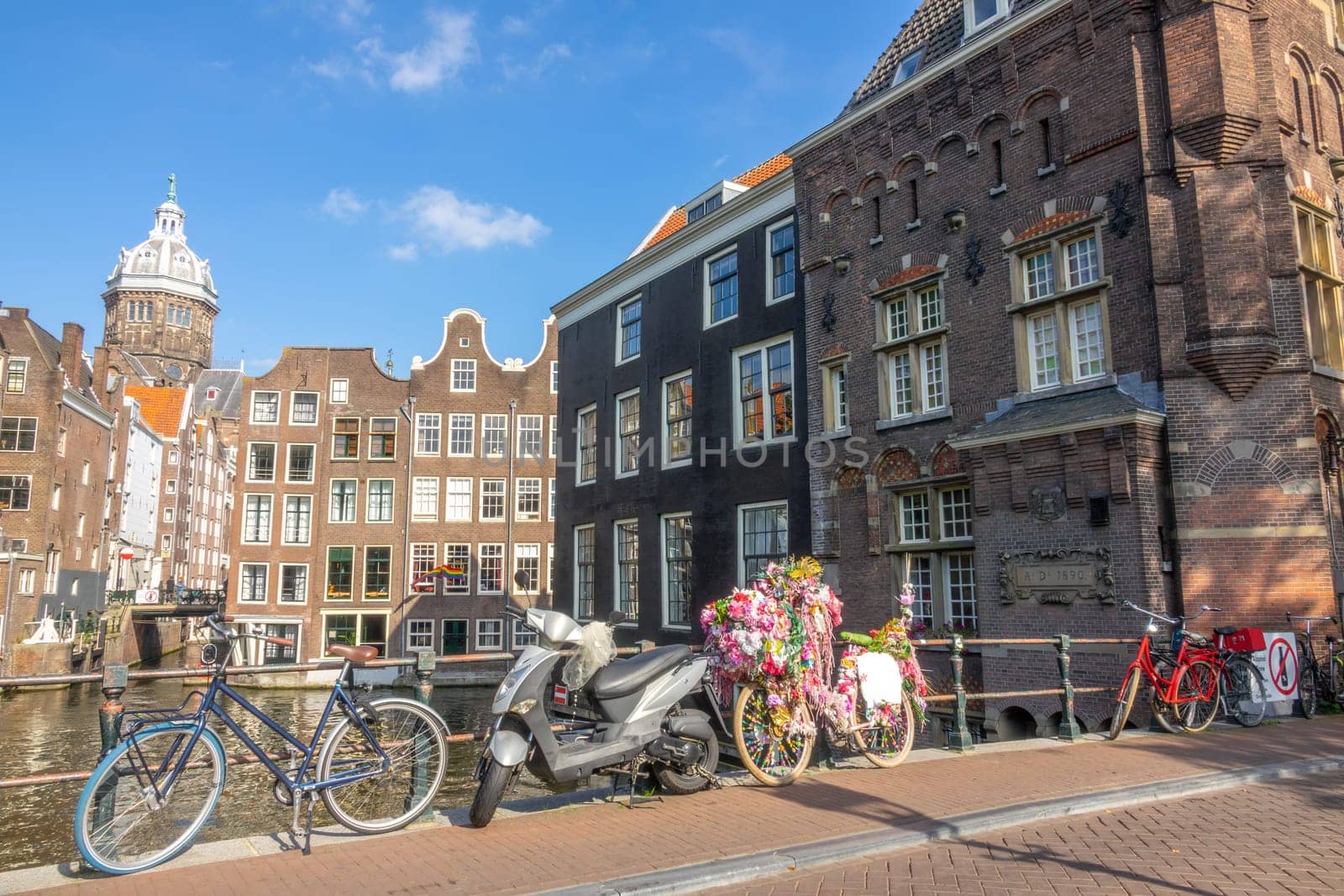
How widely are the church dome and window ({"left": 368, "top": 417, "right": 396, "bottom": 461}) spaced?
74638mm

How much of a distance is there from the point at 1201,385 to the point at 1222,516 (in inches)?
63.1

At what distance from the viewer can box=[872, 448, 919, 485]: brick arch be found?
566 inches

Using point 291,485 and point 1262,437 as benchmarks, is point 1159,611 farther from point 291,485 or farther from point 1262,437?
point 291,485

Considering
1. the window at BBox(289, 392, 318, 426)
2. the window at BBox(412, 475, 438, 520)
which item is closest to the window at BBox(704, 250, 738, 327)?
the window at BBox(412, 475, 438, 520)

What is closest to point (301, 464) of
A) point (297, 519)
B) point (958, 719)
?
point (297, 519)

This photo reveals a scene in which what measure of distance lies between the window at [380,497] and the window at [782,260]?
82.9 feet

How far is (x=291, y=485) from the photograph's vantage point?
38.4 meters

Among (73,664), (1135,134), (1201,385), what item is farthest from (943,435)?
(73,664)

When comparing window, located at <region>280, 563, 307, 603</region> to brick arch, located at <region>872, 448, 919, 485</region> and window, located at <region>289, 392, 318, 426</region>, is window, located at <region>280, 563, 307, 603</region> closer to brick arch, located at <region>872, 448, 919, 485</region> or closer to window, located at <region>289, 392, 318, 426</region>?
window, located at <region>289, 392, 318, 426</region>

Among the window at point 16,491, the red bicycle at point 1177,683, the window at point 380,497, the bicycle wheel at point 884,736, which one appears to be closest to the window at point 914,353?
the red bicycle at point 1177,683

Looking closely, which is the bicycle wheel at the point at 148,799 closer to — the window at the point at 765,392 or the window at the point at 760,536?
the window at the point at 760,536

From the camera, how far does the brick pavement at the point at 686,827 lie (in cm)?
452

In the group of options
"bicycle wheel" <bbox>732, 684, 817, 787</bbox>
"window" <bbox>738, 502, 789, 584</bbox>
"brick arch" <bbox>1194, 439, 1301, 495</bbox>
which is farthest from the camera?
"window" <bbox>738, 502, 789, 584</bbox>

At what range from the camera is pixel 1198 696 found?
30.4 ft
